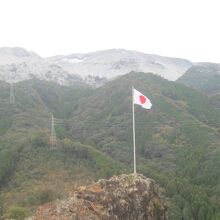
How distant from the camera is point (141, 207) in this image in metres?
25.5

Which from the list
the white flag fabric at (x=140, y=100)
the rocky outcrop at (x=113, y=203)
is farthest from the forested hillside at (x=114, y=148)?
the rocky outcrop at (x=113, y=203)

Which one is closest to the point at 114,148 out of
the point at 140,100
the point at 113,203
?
the point at 140,100

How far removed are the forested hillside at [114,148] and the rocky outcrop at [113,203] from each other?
34.7 m

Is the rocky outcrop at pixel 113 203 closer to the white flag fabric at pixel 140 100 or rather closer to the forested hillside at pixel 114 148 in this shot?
the white flag fabric at pixel 140 100

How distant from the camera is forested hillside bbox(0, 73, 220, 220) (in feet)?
306

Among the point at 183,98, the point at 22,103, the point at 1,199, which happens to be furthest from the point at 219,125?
the point at 1,199

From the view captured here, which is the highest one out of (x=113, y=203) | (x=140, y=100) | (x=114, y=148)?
(x=140, y=100)

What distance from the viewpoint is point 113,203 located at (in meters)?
24.8

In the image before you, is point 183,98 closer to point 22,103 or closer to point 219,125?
point 219,125

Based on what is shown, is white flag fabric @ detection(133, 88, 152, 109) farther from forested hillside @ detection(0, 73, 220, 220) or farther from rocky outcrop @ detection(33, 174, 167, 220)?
forested hillside @ detection(0, 73, 220, 220)

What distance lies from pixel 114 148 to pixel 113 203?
120342 mm

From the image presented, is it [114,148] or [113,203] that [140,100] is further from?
[114,148]

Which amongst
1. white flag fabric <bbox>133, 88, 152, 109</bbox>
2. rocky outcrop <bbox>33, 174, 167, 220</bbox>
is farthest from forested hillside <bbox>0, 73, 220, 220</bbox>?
rocky outcrop <bbox>33, 174, 167, 220</bbox>

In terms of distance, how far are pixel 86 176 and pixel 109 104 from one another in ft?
300
